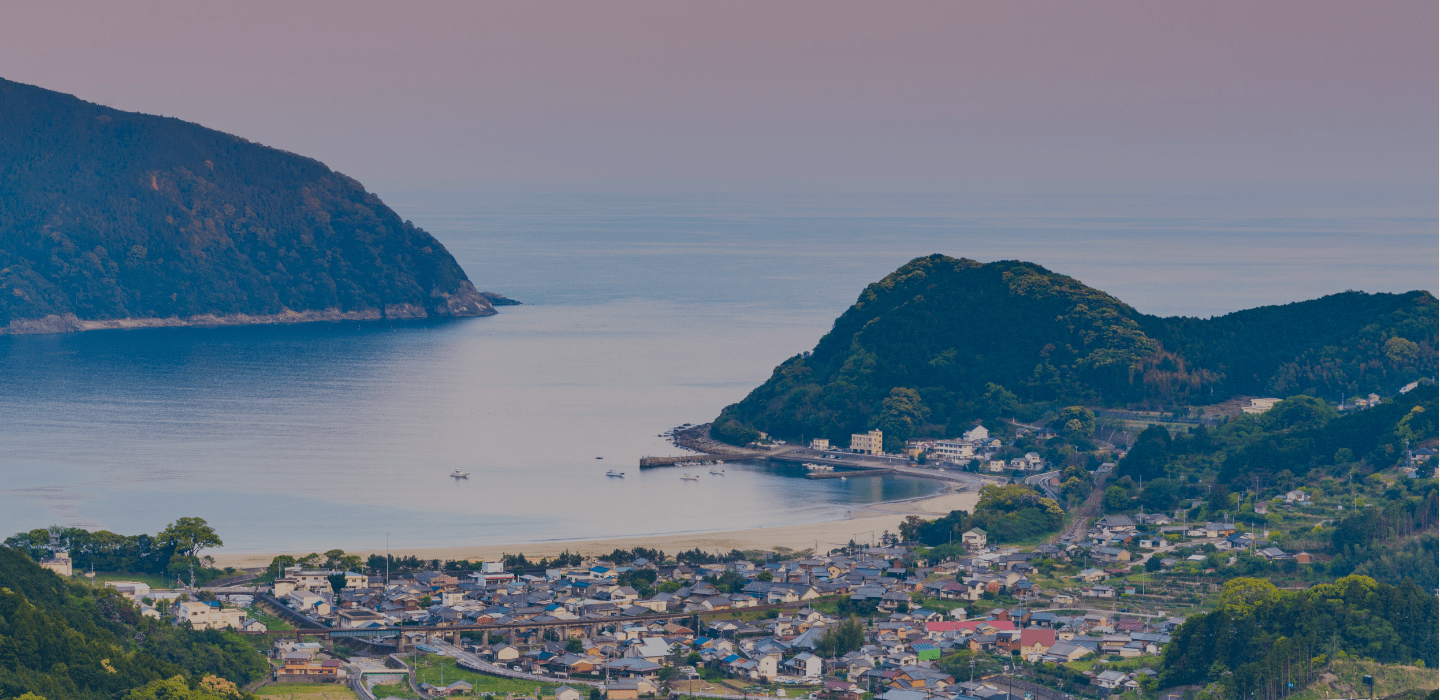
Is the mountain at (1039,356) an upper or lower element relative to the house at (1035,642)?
upper

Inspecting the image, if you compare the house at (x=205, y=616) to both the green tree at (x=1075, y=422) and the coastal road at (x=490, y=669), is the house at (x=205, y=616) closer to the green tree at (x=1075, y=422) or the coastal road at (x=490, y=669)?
the coastal road at (x=490, y=669)

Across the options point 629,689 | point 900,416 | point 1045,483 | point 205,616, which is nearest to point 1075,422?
point 900,416

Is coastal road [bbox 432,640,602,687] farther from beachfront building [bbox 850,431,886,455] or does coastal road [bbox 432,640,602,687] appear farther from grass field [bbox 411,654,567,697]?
beachfront building [bbox 850,431,886,455]

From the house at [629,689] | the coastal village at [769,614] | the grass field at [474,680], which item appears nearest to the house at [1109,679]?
the coastal village at [769,614]

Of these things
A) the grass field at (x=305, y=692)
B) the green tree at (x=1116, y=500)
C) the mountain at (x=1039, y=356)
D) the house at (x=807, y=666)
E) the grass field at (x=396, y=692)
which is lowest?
the grass field at (x=305, y=692)

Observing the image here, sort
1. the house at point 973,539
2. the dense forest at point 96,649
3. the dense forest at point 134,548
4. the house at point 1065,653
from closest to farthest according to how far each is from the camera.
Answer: the dense forest at point 96,649, the house at point 1065,653, the dense forest at point 134,548, the house at point 973,539

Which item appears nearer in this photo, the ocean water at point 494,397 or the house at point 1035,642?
the house at point 1035,642

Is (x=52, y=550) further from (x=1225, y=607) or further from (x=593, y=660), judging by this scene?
(x=1225, y=607)

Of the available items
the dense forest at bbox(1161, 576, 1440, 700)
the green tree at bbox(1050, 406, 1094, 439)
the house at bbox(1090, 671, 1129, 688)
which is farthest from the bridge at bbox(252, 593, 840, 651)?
the green tree at bbox(1050, 406, 1094, 439)
